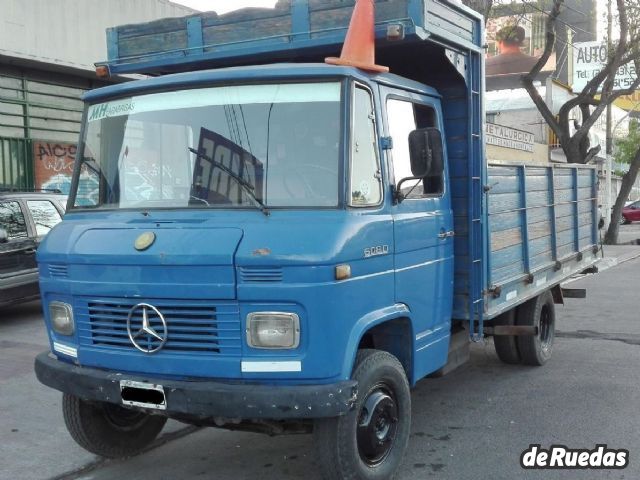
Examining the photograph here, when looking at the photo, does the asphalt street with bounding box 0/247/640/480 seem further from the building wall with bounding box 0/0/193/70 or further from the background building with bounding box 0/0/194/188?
the building wall with bounding box 0/0/193/70

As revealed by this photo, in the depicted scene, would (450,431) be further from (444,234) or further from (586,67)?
(586,67)

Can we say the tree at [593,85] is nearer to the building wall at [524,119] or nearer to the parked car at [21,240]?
the building wall at [524,119]

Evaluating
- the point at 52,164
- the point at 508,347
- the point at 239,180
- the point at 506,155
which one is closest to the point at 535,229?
the point at 508,347

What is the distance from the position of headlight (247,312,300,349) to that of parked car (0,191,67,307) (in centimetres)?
631

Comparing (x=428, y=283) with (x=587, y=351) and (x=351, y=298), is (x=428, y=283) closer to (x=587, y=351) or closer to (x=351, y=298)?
(x=351, y=298)

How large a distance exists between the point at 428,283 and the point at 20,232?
6778mm

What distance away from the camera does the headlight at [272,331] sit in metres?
3.52

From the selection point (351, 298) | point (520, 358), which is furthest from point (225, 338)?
point (520, 358)

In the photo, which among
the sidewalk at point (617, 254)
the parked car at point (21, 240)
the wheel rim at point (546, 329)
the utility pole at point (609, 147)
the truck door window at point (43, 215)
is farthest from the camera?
the utility pole at point (609, 147)

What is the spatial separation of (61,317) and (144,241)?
84cm

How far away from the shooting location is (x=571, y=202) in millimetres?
7652

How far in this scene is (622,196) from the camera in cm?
2127

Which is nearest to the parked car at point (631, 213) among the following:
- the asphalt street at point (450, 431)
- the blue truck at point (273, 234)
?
the asphalt street at point (450, 431)

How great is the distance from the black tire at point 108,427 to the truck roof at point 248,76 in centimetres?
200
